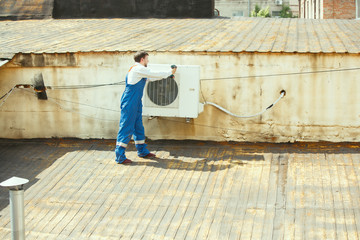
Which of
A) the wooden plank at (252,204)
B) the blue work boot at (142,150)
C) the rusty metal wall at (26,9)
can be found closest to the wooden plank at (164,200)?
the blue work boot at (142,150)

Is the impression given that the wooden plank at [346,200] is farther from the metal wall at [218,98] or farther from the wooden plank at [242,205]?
the wooden plank at [242,205]

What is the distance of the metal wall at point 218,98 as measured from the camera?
32.5ft

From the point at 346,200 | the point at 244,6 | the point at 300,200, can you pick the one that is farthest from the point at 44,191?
the point at 244,6

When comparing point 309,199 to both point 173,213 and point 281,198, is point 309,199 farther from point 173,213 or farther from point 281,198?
point 173,213

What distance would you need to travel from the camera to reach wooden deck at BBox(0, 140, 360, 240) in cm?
743

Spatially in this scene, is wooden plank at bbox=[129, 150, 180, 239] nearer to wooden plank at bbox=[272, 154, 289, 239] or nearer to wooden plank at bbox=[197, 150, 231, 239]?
wooden plank at bbox=[197, 150, 231, 239]

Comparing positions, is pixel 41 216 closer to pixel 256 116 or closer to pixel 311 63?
pixel 256 116

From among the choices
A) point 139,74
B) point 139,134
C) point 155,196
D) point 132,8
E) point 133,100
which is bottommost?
point 155,196

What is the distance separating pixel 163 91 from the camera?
400 inches

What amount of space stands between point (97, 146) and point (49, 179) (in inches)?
62.9

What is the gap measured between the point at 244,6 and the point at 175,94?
3873 centimetres

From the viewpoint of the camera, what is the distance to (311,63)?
9.87 metres

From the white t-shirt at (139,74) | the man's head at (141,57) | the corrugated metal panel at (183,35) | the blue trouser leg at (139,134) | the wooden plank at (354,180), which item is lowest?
the wooden plank at (354,180)

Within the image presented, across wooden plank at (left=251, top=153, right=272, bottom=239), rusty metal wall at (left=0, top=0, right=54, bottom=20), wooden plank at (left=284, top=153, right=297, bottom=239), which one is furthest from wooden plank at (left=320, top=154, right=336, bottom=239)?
rusty metal wall at (left=0, top=0, right=54, bottom=20)
